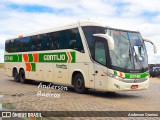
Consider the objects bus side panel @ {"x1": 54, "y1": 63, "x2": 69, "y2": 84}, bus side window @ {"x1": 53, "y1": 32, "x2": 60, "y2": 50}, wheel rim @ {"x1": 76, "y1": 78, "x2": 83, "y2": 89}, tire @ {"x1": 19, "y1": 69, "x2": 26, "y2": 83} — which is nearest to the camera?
wheel rim @ {"x1": 76, "y1": 78, "x2": 83, "y2": 89}

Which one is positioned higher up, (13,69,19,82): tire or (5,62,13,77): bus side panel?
(5,62,13,77): bus side panel

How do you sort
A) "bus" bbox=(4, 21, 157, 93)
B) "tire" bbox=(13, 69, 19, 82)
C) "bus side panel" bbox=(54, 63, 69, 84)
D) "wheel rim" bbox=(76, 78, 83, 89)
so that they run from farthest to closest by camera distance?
"tire" bbox=(13, 69, 19, 82), "bus side panel" bbox=(54, 63, 69, 84), "wheel rim" bbox=(76, 78, 83, 89), "bus" bbox=(4, 21, 157, 93)

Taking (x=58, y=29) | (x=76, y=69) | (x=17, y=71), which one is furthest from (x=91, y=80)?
(x=17, y=71)

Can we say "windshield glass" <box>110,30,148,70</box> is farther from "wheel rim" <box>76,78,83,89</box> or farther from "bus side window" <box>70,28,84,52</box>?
"wheel rim" <box>76,78,83,89</box>

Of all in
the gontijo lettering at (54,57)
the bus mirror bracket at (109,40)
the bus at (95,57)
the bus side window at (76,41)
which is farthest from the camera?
the gontijo lettering at (54,57)

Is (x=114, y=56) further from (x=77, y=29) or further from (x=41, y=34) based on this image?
(x=41, y=34)

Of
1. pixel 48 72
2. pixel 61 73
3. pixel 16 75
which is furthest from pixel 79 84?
pixel 16 75

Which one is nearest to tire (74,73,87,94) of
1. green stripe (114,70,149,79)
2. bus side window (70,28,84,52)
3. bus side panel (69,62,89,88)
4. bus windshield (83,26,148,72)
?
bus side panel (69,62,89,88)

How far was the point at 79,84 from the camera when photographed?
16641 mm

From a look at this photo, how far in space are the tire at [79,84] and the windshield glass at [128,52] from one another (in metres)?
2.39

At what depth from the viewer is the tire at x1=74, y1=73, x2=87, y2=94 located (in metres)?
16.4

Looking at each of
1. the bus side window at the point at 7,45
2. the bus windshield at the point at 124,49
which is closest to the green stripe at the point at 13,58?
the bus side window at the point at 7,45

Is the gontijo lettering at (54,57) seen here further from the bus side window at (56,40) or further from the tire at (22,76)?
the tire at (22,76)

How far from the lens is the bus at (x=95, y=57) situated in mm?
14801
